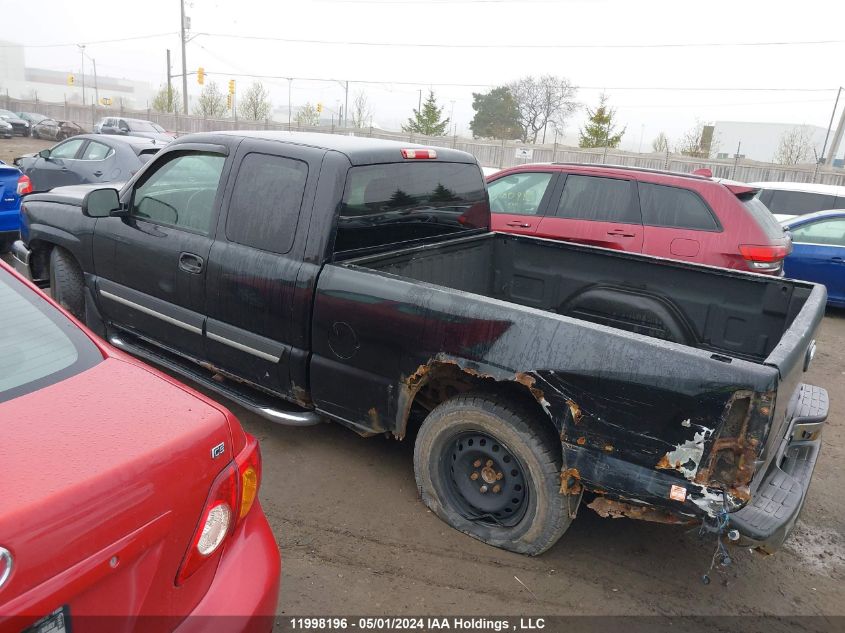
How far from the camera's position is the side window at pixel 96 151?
417 inches

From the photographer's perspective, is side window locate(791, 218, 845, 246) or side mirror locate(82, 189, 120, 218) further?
side window locate(791, 218, 845, 246)

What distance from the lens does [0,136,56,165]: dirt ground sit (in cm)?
2525

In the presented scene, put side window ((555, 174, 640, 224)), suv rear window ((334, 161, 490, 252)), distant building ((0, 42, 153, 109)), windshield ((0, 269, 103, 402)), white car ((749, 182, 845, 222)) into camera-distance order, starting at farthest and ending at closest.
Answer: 1. distant building ((0, 42, 153, 109))
2. white car ((749, 182, 845, 222))
3. side window ((555, 174, 640, 224))
4. suv rear window ((334, 161, 490, 252))
5. windshield ((0, 269, 103, 402))

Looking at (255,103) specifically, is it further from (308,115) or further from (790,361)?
(790,361)

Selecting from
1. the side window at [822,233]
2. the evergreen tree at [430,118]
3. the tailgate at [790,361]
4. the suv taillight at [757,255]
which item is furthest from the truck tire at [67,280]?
the evergreen tree at [430,118]

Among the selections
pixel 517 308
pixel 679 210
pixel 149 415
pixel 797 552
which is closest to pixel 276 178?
pixel 517 308

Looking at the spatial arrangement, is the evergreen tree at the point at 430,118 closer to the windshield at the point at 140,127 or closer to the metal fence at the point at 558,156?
the metal fence at the point at 558,156

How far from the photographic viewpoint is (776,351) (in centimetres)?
256

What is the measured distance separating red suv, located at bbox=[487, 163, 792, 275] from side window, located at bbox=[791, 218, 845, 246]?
278cm

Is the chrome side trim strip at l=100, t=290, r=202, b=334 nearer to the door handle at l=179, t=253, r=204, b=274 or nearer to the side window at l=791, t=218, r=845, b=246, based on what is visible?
the door handle at l=179, t=253, r=204, b=274

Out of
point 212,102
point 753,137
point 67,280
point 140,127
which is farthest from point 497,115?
point 67,280

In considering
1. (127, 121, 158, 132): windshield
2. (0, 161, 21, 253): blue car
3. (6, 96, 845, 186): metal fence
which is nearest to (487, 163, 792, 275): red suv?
(0, 161, 21, 253): blue car

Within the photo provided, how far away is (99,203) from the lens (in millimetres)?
4215

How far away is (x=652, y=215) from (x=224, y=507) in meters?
5.68
